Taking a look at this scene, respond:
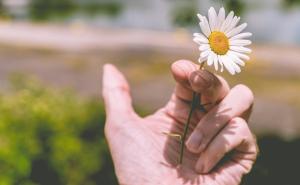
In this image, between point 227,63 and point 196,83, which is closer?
point 227,63

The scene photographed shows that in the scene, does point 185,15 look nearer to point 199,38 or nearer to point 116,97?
point 116,97

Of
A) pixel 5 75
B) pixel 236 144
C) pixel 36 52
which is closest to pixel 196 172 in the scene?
pixel 236 144

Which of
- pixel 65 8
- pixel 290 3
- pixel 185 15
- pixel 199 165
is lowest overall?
pixel 65 8

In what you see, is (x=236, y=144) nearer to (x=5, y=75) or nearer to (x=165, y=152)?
(x=165, y=152)

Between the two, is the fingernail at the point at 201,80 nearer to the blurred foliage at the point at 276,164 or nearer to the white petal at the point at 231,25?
the white petal at the point at 231,25

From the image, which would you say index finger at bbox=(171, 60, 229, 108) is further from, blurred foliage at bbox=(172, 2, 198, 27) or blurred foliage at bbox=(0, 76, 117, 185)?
blurred foliage at bbox=(172, 2, 198, 27)

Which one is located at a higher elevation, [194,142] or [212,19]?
Answer: [212,19]

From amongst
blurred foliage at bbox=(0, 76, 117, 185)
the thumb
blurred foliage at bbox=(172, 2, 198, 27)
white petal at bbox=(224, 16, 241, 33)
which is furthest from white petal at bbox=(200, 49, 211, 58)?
blurred foliage at bbox=(172, 2, 198, 27)

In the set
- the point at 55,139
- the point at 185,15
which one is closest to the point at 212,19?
the point at 55,139

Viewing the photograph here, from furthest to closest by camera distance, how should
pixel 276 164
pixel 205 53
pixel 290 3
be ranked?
1. pixel 290 3
2. pixel 276 164
3. pixel 205 53
